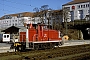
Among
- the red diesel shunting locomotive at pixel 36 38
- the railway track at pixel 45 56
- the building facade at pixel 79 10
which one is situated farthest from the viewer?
the building facade at pixel 79 10

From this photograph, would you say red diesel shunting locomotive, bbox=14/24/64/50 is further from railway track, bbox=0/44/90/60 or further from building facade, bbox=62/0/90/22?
building facade, bbox=62/0/90/22

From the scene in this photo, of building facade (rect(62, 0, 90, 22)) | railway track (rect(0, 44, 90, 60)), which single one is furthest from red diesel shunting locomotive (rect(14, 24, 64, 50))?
building facade (rect(62, 0, 90, 22))

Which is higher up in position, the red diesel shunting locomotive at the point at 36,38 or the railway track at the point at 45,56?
the red diesel shunting locomotive at the point at 36,38

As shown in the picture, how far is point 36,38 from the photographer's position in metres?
20.0

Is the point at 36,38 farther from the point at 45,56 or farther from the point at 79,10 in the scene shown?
the point at 79,10

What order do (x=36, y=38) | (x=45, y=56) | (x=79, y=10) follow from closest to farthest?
(x=45, y=56) < (x=36, y=38) < (x=79, y=10)

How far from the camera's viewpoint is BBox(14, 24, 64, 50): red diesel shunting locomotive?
1900cm

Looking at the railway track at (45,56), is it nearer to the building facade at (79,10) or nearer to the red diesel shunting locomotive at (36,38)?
the red diesel shunting locomotive at (36,38)

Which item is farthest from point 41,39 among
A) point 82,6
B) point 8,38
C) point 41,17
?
point 82,6

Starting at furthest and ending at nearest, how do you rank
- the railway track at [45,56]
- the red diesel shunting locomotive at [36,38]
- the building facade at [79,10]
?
the building facade at [79,10] → the red diesel shunting locomotive at [36,38] → the railway track at [45,56]

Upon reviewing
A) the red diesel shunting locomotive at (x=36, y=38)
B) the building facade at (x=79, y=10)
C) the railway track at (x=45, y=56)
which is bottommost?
the railway track at (x=45, y=56)

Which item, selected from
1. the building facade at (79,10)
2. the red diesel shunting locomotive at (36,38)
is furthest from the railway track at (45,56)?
the building facade at (79,10)

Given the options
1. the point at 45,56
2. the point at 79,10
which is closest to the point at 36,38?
the point at 45,56

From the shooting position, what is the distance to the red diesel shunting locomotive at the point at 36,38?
1900cm
